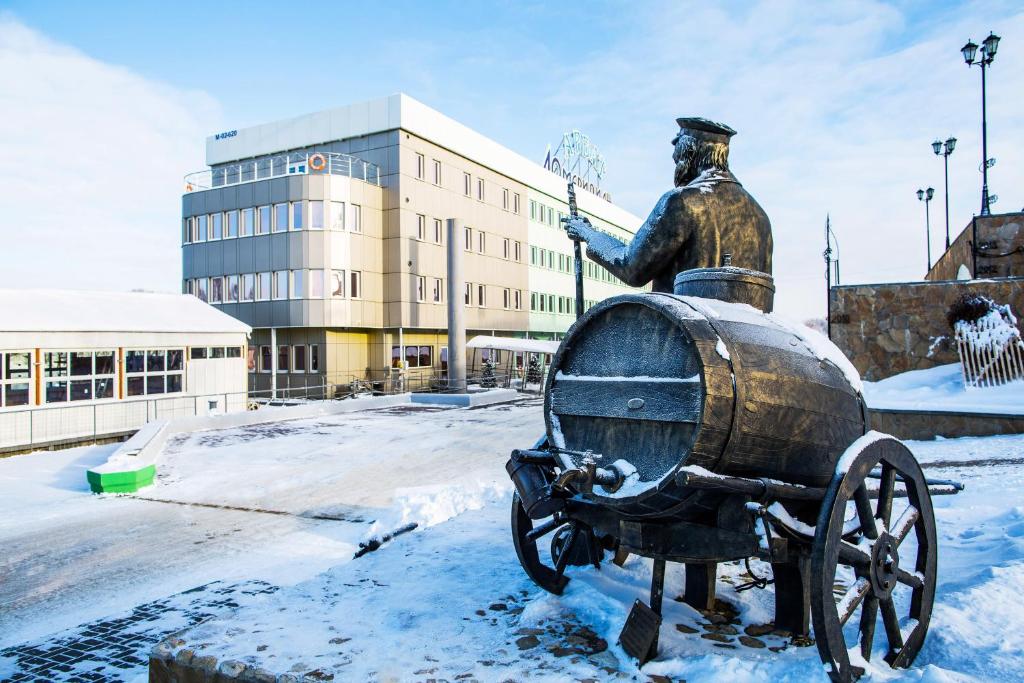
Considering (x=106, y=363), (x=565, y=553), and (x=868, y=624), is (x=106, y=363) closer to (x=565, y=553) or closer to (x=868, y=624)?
(x=565, y=553)

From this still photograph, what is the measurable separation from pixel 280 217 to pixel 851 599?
3156cm

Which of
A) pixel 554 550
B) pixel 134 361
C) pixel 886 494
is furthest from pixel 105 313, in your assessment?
pixel 886 494

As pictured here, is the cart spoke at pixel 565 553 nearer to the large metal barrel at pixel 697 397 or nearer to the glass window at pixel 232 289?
the large metal barrel at pixel 697 397

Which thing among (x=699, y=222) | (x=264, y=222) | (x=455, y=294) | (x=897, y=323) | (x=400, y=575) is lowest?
(x=400, y=575)

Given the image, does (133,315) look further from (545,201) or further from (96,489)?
(545,201)

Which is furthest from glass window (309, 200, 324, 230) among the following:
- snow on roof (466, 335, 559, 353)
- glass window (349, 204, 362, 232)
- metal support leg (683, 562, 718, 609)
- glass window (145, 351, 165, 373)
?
metal support leg (683, 562, 718, 609)

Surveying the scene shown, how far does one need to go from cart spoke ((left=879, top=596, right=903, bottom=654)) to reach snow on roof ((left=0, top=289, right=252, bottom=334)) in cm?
1977

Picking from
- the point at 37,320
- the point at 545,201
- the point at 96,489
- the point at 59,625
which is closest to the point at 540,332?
the point at 545,201

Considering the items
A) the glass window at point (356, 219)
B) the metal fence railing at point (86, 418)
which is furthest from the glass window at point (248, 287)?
the metal fence railing at point (86, 418)

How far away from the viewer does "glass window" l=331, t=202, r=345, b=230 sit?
102ft

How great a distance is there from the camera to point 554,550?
4.81m

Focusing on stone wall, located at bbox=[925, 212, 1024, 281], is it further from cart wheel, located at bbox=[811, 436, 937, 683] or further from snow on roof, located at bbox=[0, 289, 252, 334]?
snow on roof, located at bbox=[0, 289, 252, 334]

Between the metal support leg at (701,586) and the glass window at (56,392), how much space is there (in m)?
19.1

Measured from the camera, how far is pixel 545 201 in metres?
47.0
